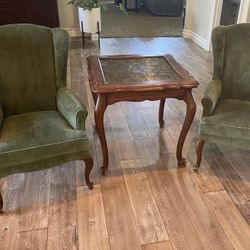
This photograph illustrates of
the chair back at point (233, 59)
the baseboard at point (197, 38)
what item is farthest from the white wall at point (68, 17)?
the chair back at point (233, 59)

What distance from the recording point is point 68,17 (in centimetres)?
524

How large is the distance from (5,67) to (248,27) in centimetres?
Result: 174

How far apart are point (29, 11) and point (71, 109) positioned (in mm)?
3660

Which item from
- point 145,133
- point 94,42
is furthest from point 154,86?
point 94,42

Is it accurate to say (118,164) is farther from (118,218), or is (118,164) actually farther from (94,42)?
(94,42)

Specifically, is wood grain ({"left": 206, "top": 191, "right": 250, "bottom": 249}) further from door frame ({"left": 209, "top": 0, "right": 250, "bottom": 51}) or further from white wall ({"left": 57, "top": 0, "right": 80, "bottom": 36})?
white wall ({"left": 57, "top": 0, "right": 80, "bottom": 36})

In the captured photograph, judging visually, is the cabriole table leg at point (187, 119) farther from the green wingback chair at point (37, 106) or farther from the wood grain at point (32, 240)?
the wood grain at point (32, 240)

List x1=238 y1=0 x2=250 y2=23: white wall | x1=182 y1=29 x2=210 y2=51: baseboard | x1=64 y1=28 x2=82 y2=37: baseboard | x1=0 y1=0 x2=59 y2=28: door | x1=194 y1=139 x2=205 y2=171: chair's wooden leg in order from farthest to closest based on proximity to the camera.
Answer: x1=64 y1=28 x2=82 y2=37: baseboard < x1=182 y1=29 x2=210 y2=51: baseboard < x1=0 y1=0 x2=59 y2=28: door < x1=238 y1=0 x2=250 y2=23: white wall < x1=194 y1=139 x2=205 y2=171: chair's wooden leg

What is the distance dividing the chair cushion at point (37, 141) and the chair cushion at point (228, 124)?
80cm

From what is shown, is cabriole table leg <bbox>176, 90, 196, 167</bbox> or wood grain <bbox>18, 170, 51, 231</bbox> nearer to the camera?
wood grain <bbox>18, 170, 51, 231</bbox>

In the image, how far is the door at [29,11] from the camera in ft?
15.4

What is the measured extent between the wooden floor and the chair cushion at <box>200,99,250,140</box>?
37cm

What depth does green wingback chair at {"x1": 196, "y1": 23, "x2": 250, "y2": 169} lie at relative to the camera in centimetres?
189

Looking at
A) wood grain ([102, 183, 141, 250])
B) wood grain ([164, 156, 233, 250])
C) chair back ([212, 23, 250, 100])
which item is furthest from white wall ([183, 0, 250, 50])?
wood grain ([102, 183, 141, 250])
